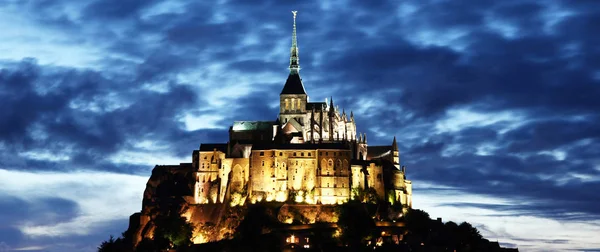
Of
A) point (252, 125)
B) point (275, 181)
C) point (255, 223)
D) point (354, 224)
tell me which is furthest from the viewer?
point (252, 125)

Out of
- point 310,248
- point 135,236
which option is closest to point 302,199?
point 310,248

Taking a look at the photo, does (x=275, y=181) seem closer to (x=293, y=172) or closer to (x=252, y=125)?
(x=293, y=172)

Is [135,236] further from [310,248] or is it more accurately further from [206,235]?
[310,248]

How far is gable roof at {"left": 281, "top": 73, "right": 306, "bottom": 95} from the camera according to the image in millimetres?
136625

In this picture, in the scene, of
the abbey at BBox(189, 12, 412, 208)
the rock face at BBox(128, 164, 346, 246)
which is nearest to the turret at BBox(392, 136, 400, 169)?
the abbey at BBox(189, 12, 412, 208)

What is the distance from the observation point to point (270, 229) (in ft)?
364

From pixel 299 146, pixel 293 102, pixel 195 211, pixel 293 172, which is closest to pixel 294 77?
pixel 293 102

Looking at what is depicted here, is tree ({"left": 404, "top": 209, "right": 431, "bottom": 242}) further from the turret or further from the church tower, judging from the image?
the church tower

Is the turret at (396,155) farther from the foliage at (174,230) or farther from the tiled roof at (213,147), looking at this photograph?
the foliage at (174,230)

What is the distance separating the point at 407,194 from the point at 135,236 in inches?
1674

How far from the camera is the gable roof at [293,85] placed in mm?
136625

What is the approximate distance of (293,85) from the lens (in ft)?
452

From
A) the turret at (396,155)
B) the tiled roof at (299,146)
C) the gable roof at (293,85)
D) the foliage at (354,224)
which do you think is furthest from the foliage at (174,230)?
the turret at (396,155)

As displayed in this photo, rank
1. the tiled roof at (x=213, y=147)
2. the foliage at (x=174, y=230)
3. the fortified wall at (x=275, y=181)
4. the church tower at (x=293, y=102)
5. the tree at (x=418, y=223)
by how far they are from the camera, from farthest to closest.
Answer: the church tower at (x=293, y=102) < the tiled roof at (x=213, y=147) < the fortified wall at (x=275, y=181) < the foliage at (x=174, y=230) < the tree at (x=418, y=223)
